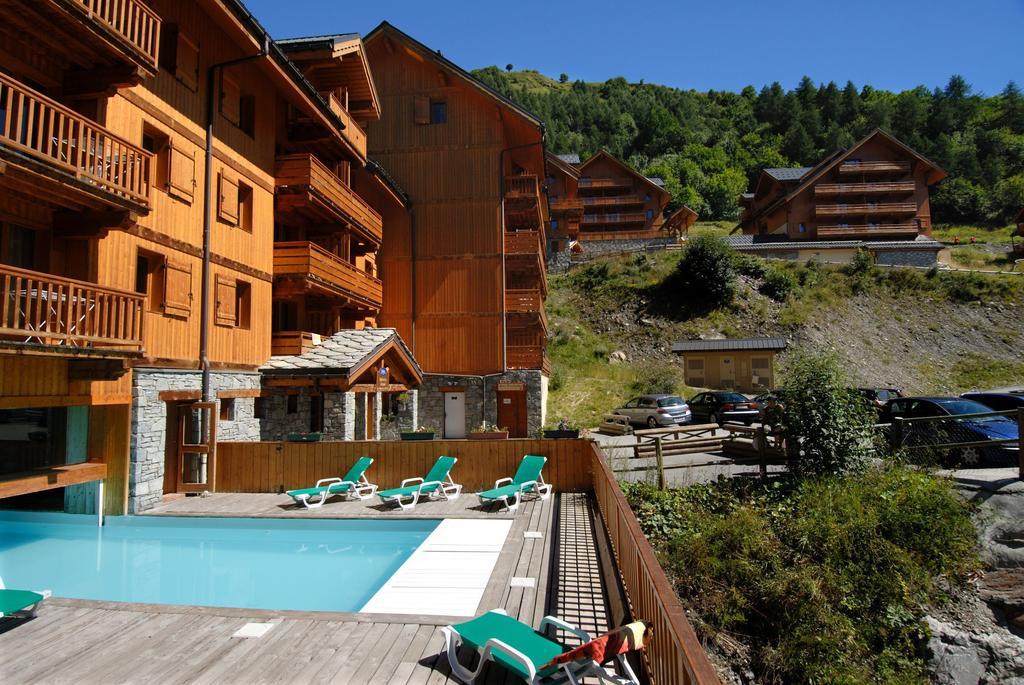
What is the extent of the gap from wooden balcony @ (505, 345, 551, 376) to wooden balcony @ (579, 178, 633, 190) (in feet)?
133

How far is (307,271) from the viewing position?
56.0ft

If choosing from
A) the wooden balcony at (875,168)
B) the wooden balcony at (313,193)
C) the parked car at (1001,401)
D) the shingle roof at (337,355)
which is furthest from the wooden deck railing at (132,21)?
the wooden balcony at (875,168)

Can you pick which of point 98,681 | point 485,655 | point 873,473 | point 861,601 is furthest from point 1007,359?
point 98,681

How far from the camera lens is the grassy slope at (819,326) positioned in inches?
1351

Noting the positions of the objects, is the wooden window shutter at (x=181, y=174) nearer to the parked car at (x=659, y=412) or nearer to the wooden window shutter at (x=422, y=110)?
the wooden window shutter at (x=422, y=110)

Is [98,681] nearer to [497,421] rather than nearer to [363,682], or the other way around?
[363,682]

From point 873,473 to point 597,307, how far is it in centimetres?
2996

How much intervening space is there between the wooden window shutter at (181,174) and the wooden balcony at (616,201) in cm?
4993

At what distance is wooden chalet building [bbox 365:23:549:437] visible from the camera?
81.4ft

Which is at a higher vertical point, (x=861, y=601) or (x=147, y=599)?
(x=147, y=599)

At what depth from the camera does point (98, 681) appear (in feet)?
16.0

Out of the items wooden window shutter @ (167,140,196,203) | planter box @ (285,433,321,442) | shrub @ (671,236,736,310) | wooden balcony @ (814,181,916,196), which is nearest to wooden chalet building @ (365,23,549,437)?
planter box @ (285,433,321,442)

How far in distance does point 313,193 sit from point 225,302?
4.53 meters

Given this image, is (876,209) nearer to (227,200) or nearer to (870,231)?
(870,231)
